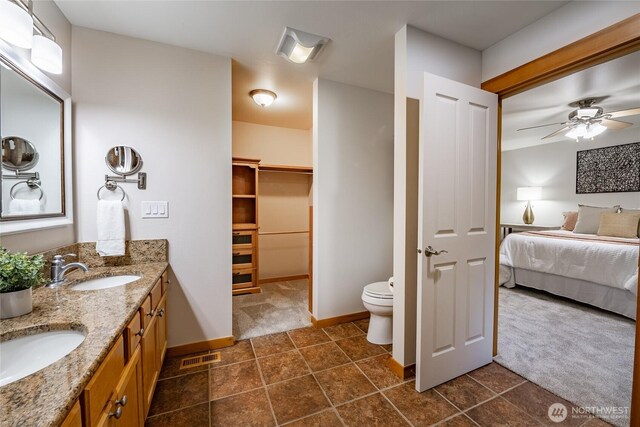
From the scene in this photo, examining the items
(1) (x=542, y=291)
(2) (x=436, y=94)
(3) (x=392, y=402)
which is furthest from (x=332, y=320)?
(1) (x=542, y=291)

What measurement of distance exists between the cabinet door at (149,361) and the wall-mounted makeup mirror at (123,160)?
1.09 metres

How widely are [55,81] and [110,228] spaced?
3.18 ft

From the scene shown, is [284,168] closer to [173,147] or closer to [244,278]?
[244,278]

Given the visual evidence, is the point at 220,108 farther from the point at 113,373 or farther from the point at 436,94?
the point at 113,373

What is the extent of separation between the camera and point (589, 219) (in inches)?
160

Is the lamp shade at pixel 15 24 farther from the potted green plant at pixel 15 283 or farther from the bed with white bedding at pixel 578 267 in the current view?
the bed with white bedding at pixel 578 267

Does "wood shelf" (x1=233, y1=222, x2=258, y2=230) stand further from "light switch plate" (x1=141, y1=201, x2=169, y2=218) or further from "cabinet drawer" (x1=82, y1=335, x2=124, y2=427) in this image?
"cabinet drawer" (x1=82, y1=335, x2=124, y2=427)

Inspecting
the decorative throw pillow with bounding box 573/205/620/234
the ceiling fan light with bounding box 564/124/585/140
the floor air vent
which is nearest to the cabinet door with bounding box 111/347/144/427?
the floor air vent

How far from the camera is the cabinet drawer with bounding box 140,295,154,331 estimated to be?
4.26ft

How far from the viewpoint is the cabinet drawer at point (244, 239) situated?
11.5 ft

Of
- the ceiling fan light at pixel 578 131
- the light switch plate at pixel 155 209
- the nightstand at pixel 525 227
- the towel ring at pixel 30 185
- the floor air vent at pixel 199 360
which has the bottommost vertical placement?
the floor air vent at pixel 199 360

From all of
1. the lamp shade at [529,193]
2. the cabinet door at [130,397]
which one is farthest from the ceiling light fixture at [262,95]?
the lamp shade at [529,193]

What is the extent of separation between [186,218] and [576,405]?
115 inches

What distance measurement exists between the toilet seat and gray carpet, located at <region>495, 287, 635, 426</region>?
37.8 inches
